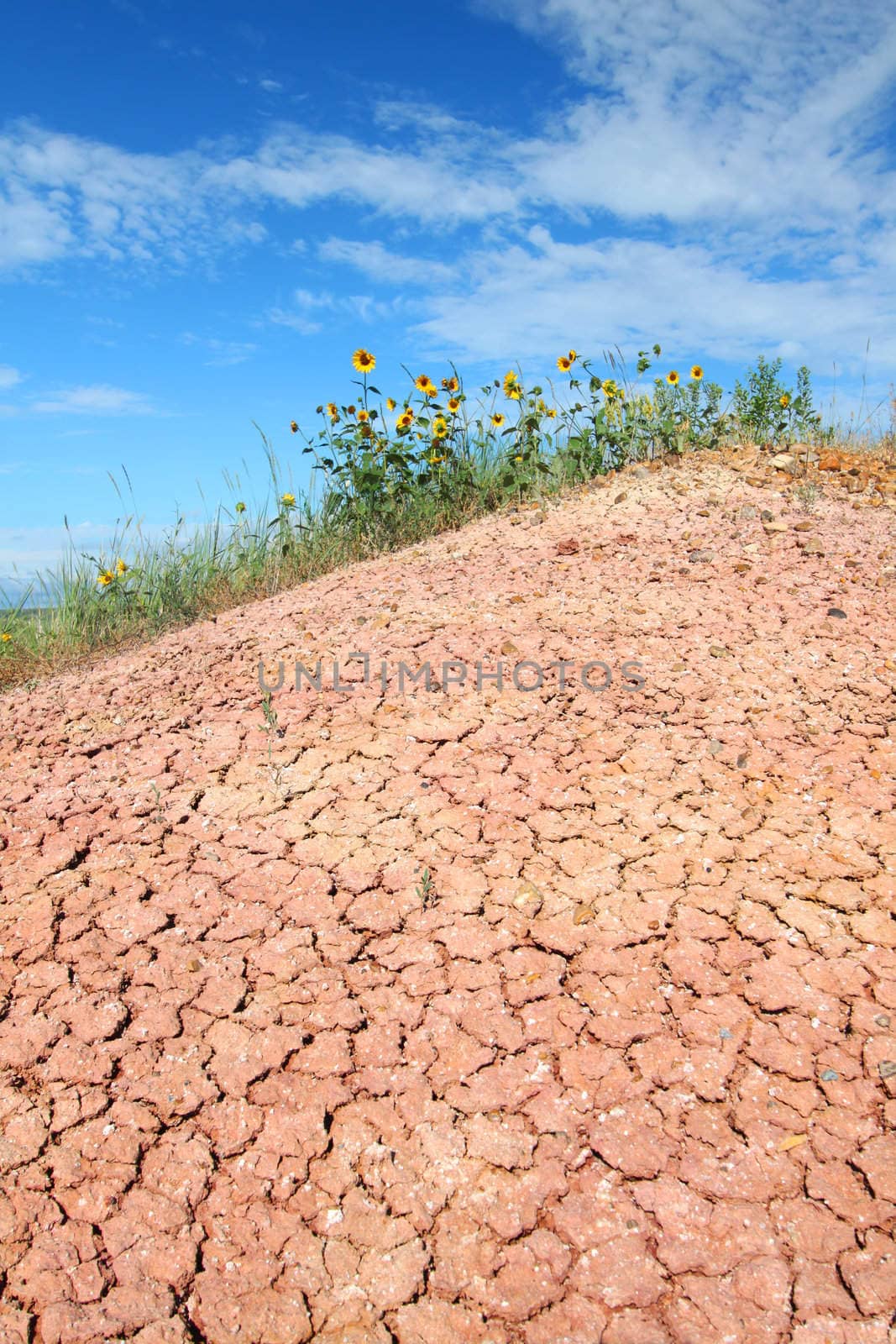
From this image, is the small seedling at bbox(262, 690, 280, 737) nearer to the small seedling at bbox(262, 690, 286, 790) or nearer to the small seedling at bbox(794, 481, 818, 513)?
the small seedling at bbox(262, 690, 286, 790)

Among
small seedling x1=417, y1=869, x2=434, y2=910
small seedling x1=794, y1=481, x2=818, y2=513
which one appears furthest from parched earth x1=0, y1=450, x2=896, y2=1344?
small seedling x1=794, y1=481, x2=818, y2=513

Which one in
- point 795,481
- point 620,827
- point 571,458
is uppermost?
point 571,458

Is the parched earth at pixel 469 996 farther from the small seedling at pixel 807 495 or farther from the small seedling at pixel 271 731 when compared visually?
the small seedling at pixel 807 495

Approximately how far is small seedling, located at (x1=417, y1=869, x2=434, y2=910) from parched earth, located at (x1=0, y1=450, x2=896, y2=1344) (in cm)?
2

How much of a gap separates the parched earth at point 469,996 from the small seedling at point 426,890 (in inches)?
0.8

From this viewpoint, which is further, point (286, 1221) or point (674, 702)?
point (674, 702)

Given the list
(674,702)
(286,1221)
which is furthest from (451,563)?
(286,1221)

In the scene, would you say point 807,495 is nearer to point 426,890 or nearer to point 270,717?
point 270,717

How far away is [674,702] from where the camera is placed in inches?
114

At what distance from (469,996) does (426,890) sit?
306mm

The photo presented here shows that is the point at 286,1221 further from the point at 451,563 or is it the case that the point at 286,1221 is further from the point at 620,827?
the point at 451,563

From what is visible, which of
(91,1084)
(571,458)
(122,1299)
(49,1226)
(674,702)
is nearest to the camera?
(122,1299)

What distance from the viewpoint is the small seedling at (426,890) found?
2.22m

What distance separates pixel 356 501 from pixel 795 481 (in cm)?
228
